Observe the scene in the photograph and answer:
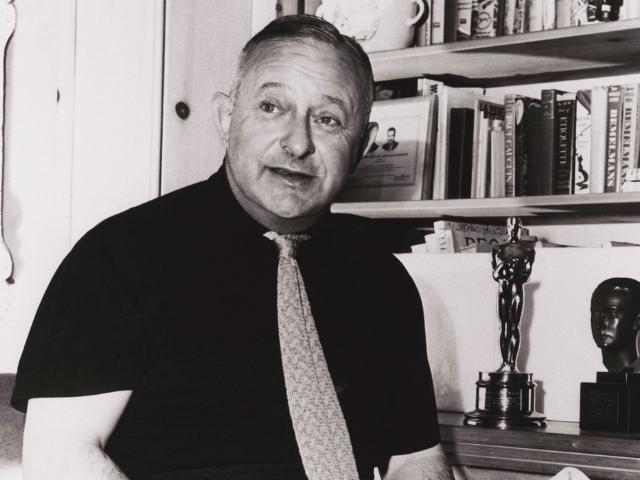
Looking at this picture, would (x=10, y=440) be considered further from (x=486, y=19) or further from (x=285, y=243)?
(x=486, y=19)

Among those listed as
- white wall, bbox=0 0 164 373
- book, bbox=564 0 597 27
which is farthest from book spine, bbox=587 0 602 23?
white wall, bbox=0 0 164 373

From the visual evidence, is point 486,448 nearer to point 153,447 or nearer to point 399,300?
point 399,300

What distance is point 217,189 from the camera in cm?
144

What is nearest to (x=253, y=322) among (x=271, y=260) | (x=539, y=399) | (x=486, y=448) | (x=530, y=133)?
(x=271, y=260)

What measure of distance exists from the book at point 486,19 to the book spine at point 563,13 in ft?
0.47

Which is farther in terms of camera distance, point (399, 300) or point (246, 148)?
point (399, 300)

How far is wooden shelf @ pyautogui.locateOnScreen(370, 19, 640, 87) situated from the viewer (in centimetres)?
191

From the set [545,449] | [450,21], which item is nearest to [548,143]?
[450,21]

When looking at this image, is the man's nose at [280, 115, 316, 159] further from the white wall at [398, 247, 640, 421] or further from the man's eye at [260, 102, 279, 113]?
the white wall at [398, 247, 640, 421]

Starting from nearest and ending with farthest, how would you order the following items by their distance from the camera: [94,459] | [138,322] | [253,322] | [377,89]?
[94,459] → [138,322] → [253,322] → [377,89]

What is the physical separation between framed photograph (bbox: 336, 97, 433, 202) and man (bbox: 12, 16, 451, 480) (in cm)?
59

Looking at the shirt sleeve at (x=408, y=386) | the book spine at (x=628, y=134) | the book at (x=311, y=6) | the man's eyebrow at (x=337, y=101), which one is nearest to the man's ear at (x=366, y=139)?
the man's eyebrow at (x=337, y=101)

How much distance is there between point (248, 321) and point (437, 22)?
114 centimetres

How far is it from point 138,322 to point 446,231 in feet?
3.47
